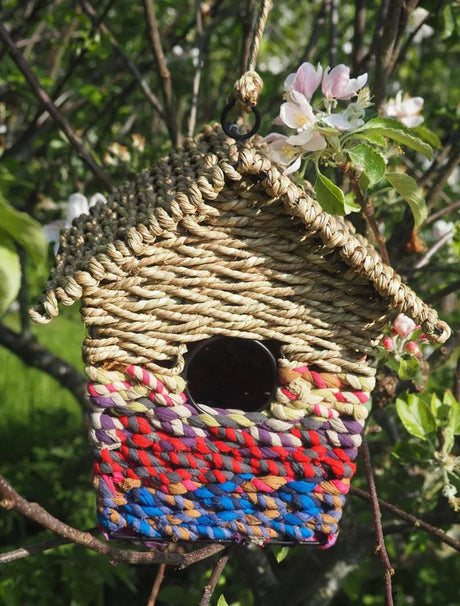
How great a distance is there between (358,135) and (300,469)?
54cm

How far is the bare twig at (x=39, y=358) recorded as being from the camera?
87.6 inches

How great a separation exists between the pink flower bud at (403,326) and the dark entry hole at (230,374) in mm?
374

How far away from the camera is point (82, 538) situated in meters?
1.03

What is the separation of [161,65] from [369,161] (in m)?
0.93

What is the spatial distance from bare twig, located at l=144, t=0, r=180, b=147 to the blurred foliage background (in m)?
0.09

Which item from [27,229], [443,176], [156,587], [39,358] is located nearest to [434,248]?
[443,176]

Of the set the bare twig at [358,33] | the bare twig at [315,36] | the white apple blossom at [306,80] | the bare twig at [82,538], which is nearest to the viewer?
the bare twig at [82,538]

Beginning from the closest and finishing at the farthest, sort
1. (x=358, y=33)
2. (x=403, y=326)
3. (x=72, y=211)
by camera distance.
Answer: (x=403, y=326) → (x=72, y=211) → (x=358, y=33)

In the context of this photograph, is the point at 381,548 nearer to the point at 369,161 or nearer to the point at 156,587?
the point at 156,587

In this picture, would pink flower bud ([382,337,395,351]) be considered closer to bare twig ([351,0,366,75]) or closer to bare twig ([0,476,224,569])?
bare twig ([0,476,224,569])

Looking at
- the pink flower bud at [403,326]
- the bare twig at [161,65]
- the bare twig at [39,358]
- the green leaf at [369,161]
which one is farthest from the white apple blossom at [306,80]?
the bare twig at [39,358]

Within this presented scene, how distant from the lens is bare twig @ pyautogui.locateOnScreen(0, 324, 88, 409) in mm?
2225

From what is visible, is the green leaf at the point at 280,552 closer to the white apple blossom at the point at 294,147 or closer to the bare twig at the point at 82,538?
the bare twig at the point at 82,538

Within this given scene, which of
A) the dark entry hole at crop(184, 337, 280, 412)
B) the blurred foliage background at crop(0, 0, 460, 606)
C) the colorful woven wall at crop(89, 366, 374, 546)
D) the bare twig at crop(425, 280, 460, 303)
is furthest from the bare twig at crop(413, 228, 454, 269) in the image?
the colorful woven wall at crop(89, 366, 374, 546)
